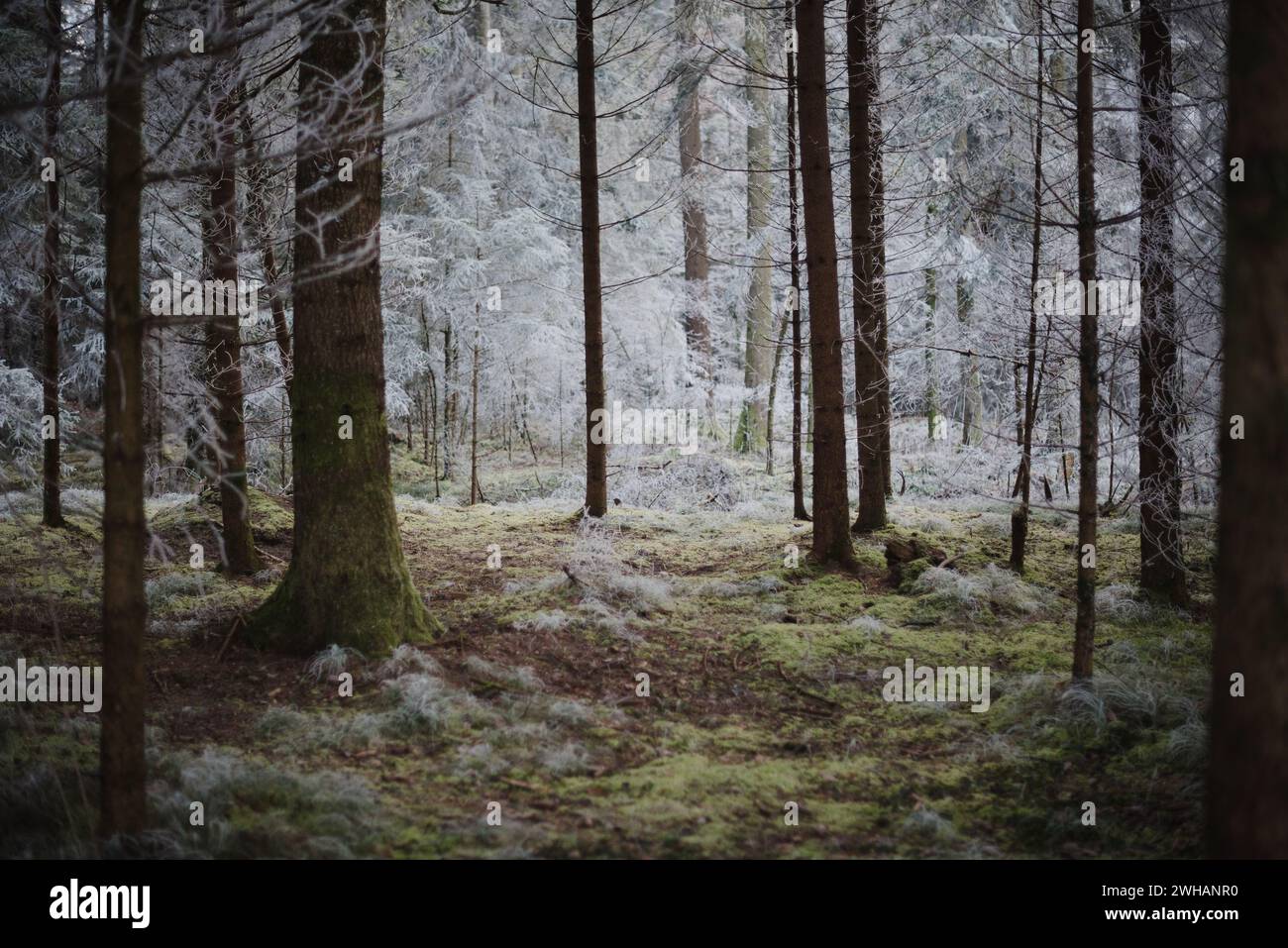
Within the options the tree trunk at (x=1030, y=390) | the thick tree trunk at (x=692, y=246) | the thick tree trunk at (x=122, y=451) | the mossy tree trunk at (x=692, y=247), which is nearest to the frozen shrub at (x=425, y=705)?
the thick tree trunk at (x=122, y=451)

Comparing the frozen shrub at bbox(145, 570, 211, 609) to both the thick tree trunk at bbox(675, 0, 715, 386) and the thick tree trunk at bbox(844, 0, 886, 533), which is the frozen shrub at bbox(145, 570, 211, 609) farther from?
the thick tree trunk at bbox(675, 0, 715, 386)

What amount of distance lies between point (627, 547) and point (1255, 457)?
26.2ft

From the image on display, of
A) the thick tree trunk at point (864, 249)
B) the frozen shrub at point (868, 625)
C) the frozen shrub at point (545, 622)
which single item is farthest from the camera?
the thick tree trunk at point (864, 249)

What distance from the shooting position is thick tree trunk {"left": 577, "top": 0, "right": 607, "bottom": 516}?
10219mm

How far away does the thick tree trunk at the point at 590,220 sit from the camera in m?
10.2

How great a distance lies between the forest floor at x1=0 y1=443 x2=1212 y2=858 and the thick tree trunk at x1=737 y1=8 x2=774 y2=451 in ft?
31.8

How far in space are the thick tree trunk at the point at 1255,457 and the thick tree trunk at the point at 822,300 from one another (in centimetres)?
595

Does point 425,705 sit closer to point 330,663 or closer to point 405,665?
point 405,665

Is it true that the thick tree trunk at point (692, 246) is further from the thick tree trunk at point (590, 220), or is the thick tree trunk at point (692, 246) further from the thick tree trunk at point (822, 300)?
the thick tree trunk at point (822, 300)

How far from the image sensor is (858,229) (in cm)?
996

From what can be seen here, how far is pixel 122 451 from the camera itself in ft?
11.6

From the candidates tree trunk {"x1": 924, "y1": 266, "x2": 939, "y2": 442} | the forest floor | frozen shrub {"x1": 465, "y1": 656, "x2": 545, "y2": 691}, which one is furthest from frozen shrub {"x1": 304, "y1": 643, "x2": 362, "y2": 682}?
tree trunk {"x1": 924, "y1": 266, "x2": 939, "y2": 442}
